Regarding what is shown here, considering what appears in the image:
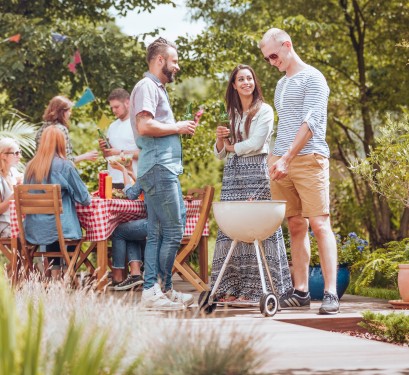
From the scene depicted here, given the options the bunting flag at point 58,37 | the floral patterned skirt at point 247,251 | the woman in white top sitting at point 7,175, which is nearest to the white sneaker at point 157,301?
the floral patterned skirt at point 247,251

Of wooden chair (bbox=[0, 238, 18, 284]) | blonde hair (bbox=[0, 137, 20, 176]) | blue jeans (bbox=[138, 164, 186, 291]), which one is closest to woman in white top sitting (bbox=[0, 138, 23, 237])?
blonde hair (bbox=[0, 137, 20, 176])

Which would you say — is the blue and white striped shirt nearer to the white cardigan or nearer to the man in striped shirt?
the man in striped shirt

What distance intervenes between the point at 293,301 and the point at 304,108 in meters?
1.40

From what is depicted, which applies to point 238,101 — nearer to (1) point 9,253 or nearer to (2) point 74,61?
(1) point 9,253

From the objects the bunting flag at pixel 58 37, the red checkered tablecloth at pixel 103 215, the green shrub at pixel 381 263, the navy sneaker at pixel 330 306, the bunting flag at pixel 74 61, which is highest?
the bunting flag at pixel 58 37

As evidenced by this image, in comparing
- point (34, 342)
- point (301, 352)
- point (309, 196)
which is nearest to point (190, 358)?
point (34, 342)

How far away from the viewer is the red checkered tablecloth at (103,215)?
319 inches

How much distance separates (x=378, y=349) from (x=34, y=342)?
2.21 m

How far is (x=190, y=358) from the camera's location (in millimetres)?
3572

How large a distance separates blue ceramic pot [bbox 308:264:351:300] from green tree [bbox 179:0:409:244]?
6425 millimetres

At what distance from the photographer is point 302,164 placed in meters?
6.64

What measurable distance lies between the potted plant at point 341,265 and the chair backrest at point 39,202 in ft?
6.77

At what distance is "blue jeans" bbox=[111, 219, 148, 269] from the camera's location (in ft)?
28.2

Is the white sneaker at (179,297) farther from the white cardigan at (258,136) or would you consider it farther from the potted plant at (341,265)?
the potted plant at (341,265)
